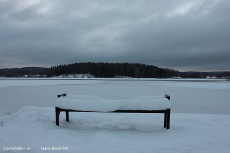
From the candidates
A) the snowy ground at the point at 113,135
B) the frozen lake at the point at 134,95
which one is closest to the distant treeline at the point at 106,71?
the frozen lake at the point at 134,95

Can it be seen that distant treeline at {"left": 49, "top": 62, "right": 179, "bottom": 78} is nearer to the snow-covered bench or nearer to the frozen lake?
the frozen lake

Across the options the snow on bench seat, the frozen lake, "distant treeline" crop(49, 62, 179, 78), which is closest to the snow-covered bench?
the snow on bench seat

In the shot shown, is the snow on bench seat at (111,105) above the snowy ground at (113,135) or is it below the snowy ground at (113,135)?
above

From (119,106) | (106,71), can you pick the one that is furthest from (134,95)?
(106,71)

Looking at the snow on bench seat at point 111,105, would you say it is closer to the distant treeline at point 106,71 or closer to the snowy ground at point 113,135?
the snowy ground at point 113,135

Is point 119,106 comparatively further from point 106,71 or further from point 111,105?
point 106,71

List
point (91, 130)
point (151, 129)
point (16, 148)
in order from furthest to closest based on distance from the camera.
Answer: point (151, 129) < point (91, 130) < point (16, 148)

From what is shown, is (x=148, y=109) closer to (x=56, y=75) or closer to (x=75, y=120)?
(x=75, y=120)

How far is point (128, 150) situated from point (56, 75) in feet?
412

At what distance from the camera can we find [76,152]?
10.2 ft

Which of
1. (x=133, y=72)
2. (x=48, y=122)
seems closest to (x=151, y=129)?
(x=48, y=122)

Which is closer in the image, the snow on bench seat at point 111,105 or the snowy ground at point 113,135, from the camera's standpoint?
the snowy ground at point 113,135

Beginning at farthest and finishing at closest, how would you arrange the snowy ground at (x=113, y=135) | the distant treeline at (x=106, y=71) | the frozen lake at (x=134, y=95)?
the distant treeline at (x=106, y=71) < the frozen lake at (x=134, y=95) < the snowy ground at (x=113, y=135)

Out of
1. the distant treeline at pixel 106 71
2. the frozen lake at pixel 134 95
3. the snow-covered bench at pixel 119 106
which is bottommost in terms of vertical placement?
the frozen lake at pixel 134 95
